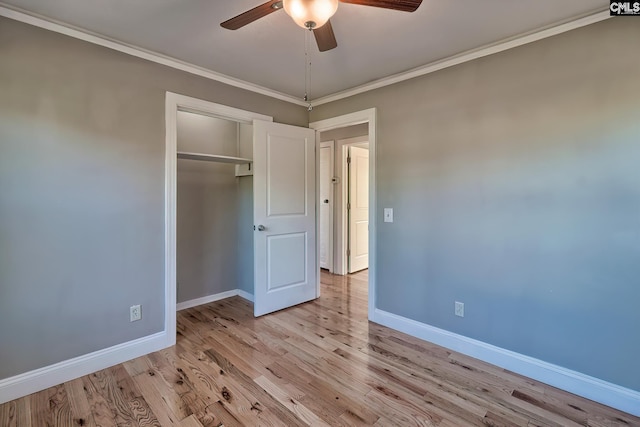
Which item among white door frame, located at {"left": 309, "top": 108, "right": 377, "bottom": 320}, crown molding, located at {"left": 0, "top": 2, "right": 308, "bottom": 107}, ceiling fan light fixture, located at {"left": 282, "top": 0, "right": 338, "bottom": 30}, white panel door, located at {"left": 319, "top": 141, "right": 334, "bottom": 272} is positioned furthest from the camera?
white panel door, located at {"left": 319, "top": 141, "right": 334, "bottom": 272}

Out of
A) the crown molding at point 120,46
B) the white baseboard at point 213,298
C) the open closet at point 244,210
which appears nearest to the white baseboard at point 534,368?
the open closet at point 244,210

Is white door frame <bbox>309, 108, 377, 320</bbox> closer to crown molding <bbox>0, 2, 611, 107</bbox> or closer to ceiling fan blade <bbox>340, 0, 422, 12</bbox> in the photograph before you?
crown molding <bbox>0, 2, 611, 107</bbox>

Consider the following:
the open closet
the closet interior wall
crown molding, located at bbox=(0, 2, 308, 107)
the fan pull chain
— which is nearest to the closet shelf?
the open closet

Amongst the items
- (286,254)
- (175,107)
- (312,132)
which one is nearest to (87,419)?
(286,254)

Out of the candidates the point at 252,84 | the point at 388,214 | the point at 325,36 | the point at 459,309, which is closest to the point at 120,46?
the point at 252,84

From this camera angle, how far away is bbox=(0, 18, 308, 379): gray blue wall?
188 cm

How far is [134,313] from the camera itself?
236cm

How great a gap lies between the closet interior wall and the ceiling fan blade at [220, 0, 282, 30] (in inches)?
77.9

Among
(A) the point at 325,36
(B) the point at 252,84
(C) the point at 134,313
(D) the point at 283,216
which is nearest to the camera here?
(A) the point at 325,36

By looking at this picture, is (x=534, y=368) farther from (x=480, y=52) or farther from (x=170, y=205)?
(x=170, y=205)

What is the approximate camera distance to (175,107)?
8.31 ft

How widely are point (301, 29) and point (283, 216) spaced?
181 centimetres

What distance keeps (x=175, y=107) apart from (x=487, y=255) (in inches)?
111

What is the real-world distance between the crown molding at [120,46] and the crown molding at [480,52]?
3.47 ft
